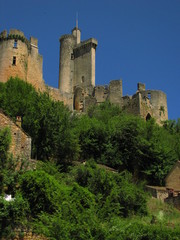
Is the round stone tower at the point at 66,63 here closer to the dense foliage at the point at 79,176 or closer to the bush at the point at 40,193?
the dense foliage at the point at 79,176

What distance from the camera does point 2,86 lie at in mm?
35500

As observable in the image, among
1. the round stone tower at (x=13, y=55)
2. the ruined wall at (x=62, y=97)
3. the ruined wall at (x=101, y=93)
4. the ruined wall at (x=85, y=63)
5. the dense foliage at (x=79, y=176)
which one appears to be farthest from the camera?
the ruined wall at (x=85, y=63)

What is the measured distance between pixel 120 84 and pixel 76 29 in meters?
20.2

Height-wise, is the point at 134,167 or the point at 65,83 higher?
the point at 65,83

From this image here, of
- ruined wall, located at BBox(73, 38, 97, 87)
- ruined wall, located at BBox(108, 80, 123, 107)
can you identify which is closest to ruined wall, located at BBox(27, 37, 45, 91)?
ruined wall, located at BBox(108, 80, 123, 107)

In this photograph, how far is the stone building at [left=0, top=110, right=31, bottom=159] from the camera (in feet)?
52.9

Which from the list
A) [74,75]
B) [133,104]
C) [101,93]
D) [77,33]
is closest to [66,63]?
[74,75]

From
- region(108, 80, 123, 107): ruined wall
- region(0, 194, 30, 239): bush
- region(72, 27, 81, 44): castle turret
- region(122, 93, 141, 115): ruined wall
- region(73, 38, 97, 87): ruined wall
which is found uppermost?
region(72, 27, 81, 44): castle turret

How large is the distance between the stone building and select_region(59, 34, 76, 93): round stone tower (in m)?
43.0

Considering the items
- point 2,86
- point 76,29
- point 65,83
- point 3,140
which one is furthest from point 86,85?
point 3,140

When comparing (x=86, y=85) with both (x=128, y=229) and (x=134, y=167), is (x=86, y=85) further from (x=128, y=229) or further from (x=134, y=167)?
(x=128, y=229)

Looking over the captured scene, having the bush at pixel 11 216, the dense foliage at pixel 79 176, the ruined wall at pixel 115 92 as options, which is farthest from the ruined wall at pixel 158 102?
the bush at pixel 11 216

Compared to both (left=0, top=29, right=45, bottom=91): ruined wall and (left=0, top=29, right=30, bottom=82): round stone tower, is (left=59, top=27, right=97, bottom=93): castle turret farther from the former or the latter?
(left=0, top=29, right=30, bottom=82): round stone tower

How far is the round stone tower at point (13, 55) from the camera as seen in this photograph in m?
42.4
